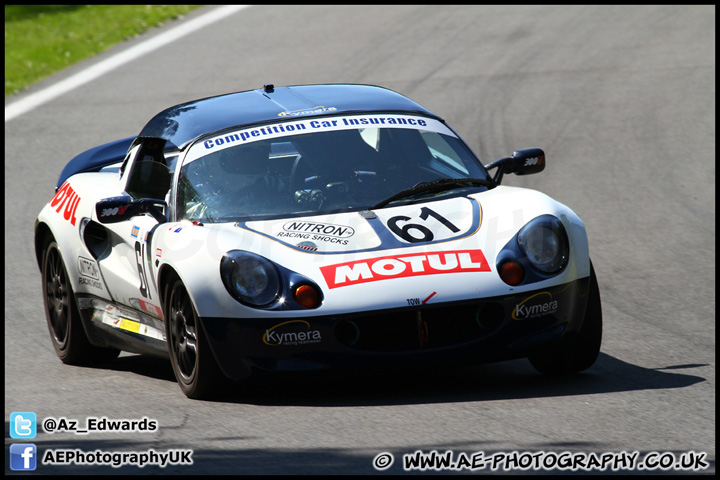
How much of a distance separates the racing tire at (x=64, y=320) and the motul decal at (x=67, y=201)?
0.73 ft

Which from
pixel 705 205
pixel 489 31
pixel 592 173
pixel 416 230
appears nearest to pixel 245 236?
pixel 416 230

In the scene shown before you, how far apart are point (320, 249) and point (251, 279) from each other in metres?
0.36

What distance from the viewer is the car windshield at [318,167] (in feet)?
20.6

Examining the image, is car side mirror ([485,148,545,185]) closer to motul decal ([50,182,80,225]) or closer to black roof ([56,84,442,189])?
black roof ([56,84,442,189])

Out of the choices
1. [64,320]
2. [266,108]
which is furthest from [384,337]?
[64,320]

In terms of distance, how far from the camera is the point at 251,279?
5535 mm

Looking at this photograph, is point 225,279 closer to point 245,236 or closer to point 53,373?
point 245,236

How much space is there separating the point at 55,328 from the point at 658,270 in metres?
4.17

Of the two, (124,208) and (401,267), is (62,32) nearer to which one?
(124,208)

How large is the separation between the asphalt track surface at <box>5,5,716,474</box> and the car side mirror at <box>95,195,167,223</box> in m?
0.89

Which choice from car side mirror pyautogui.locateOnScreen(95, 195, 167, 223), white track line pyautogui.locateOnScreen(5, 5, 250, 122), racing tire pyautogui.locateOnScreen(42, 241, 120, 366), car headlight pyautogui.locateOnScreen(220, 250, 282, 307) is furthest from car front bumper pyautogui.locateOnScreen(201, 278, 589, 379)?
white track line pyautogui.locateOnScreen(5, 5, 250, 122)

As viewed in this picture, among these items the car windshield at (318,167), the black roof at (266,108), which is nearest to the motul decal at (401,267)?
the car windshield at (318,167)

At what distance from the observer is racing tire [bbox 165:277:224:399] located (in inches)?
222

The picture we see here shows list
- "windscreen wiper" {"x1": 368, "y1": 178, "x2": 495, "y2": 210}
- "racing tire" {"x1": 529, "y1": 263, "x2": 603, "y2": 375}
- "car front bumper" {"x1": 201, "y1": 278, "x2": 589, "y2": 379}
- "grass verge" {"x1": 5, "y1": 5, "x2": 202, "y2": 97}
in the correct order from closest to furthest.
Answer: "car front bumper" {"x1": 201, "y1": 278, "x2": 589, "y2": 379} → "racing tire" {"x1": 529, "y1": 263, "x2": 603, "y2": 375} → "windscreen wiper" {"x1": 368, "y1": 178, "x2": 495, "y2": 210} → "grass verge" {"x1": 5, "y1": 5, "x2": 202, "y2": 97}
